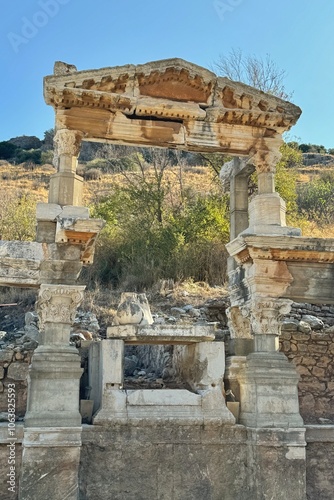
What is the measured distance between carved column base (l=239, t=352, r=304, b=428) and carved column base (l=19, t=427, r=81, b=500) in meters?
2.65

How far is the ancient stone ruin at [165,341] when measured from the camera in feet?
25.3

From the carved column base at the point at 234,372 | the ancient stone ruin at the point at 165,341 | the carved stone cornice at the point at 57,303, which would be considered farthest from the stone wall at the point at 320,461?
the carved stone cornice at the point at 57,303

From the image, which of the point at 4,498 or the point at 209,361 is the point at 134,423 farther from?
the point at 4,498

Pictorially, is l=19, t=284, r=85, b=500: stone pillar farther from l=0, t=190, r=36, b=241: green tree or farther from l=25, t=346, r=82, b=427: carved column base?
l=0, t=190, r=36, b=241: green tree

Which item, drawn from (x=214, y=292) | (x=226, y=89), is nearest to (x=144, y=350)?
(x=214, y=292)

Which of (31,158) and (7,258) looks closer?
(7,258)

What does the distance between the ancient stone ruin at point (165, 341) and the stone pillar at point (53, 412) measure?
0.01m

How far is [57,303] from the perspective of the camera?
8.01 metres

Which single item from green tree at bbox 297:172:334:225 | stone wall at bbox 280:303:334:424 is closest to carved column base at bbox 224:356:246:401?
stone wall at bbox 280:303:334:424

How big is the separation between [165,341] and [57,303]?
1794 millimetres

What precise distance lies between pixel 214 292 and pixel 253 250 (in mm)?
5716

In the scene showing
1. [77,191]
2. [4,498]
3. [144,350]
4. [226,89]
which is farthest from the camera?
[144,350]

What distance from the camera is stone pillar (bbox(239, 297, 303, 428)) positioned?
8273 mm

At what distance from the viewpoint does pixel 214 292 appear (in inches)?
557
